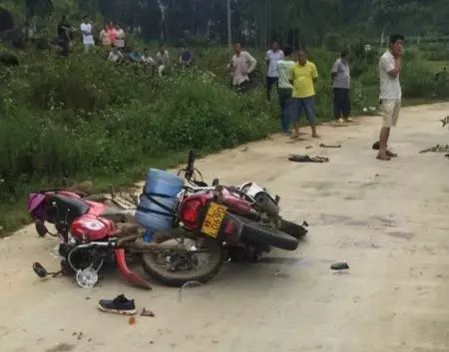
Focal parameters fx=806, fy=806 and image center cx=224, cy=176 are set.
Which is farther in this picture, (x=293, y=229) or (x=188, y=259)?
(x=293, y=229)

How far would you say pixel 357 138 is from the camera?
48.4ft

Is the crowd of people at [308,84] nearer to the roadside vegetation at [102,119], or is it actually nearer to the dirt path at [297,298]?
the roadside vegetation at [102,119]

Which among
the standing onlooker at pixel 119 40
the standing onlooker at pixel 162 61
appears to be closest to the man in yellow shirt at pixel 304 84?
the standing onlooker at pixel 162 61

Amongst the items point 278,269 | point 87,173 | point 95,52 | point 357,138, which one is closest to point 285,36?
point 95,52

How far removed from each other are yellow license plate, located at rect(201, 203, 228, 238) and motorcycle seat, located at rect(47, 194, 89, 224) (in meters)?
1.11

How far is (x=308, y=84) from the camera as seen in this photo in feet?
46.2

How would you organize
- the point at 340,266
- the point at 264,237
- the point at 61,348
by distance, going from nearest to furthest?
the point at 61,348, the point at 264,237, the point at 340,266

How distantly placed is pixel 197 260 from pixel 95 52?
14395 mm

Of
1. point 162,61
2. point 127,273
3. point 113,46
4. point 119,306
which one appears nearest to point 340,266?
point 127,273

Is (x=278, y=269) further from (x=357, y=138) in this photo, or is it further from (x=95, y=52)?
(x=95, y=52)

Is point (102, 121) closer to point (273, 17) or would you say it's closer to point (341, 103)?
point (341, 103)

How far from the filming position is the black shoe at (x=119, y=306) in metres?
5.43

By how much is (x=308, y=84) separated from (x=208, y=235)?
863 cm

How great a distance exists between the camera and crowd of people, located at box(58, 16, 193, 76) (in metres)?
19.5
